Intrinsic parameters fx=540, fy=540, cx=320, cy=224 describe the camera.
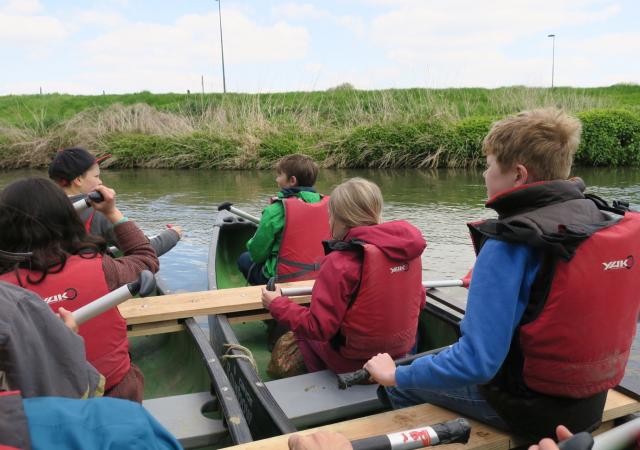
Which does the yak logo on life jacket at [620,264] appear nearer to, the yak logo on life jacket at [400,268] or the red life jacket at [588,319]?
the red life jacket at [588,319]

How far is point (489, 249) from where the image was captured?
153 cm

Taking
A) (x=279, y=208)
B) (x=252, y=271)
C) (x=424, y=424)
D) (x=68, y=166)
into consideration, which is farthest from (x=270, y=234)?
(x=424, y=424)

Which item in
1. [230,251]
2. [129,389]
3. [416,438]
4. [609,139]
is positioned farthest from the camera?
[609,139]

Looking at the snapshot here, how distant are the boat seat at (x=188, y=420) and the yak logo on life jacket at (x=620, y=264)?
5.12 feet

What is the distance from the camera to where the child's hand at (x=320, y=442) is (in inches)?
49.5

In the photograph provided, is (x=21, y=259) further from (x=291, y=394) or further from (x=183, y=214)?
(x=183, y=214)

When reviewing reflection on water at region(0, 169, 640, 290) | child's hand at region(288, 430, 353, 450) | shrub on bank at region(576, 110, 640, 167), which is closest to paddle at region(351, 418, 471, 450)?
child's hand at region(288, 430, 353, 450)

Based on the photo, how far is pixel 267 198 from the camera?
453 inches

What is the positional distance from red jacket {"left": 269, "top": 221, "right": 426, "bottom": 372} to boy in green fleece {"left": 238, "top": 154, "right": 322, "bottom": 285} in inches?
57.6

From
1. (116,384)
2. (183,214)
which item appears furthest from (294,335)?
(183,214)

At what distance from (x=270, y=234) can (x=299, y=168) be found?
1.81 ft

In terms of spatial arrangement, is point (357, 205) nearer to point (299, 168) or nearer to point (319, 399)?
point (319, 399)

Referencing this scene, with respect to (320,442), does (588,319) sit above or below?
above

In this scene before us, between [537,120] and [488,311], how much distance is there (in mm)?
583
